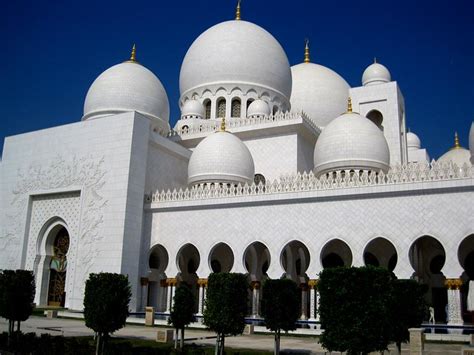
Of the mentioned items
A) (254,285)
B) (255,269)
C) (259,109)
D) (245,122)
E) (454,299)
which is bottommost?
(454,299)

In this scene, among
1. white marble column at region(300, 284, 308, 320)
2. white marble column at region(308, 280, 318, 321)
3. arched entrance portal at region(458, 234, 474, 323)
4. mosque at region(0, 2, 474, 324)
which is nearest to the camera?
mosque at region(0, 2, 474, 324)

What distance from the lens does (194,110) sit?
74.5 ft

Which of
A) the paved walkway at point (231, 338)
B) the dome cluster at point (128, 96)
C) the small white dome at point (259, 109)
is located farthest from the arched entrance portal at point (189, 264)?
the small white dome at point (259, 109)

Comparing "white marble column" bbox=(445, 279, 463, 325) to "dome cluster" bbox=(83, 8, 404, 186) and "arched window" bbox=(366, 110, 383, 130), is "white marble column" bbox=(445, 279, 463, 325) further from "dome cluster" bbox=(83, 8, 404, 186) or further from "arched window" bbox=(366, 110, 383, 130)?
"arched window" bbox=(366, 110, 383, 130)

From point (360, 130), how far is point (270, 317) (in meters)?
9.98

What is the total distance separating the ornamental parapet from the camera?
13750 millimetres

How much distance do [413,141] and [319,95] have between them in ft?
37.1

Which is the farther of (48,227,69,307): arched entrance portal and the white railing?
the white railing

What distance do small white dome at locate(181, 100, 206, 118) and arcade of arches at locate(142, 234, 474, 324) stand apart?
260 inches

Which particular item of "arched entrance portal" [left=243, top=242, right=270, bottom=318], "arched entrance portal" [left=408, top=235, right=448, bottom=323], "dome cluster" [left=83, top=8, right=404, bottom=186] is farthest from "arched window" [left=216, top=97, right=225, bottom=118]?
"arched entrance portal" [left=408, top=235, right=448, bottom=323]

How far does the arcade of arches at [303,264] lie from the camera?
16625 millimetres

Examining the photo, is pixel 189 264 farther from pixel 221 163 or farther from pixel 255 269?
pixel 221 163

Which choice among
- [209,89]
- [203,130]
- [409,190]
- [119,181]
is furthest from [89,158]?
[409,190]

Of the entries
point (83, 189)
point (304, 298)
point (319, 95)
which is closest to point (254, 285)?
point (304, 298)
